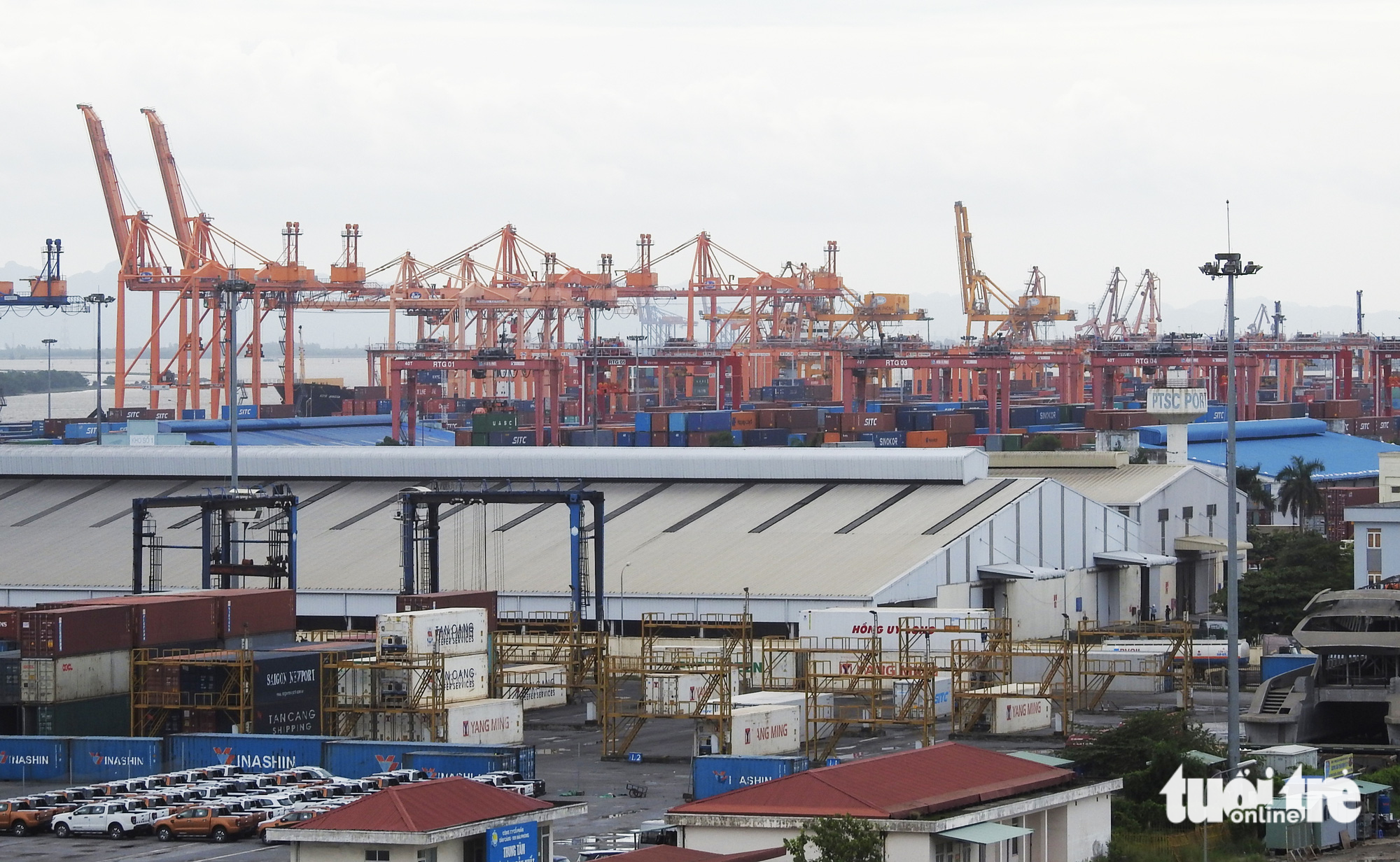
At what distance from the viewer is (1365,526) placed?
81.2 meters

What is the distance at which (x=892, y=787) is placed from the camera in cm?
3650

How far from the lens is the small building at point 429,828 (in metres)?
33.6

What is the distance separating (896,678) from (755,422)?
8954 centimetres

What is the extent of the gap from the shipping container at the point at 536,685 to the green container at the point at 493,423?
82264 mm

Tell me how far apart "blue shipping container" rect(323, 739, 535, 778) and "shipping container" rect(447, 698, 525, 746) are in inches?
214

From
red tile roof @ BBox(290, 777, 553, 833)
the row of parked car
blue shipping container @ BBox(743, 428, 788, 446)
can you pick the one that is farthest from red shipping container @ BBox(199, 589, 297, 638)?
blue shipping container @ BBox(743, 428, 788, 446)

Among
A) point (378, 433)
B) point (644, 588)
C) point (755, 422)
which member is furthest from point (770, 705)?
point (378, 433)

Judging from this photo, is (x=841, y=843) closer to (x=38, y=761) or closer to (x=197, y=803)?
(x=197, y=803)

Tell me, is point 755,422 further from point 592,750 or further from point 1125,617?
point 592,750

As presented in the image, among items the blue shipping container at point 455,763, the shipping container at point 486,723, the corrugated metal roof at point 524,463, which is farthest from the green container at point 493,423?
the blue shipping container at point 455,763

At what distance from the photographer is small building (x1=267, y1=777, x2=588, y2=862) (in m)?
33.6

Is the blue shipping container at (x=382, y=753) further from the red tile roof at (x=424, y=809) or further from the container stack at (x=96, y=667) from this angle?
the red tile roof at (x=424, y=809)

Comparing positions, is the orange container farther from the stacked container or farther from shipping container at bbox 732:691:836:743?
the stacked container

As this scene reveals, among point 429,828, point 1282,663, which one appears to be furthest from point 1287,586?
point 429,828
